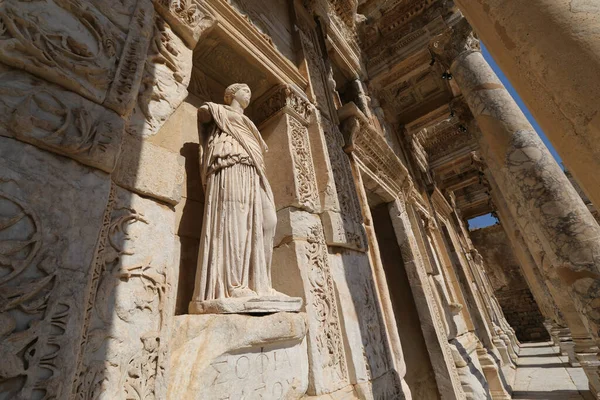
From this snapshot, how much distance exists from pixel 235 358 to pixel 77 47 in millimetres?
1706

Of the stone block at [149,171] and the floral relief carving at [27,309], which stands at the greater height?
the stone block at [149,171]

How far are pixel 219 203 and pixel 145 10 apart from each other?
1.28 m

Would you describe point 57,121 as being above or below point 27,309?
above

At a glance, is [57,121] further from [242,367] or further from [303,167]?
[303,167]

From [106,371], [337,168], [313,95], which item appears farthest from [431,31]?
[106,371]

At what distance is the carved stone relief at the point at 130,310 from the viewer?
104 cm

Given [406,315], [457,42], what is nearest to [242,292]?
[406,315]

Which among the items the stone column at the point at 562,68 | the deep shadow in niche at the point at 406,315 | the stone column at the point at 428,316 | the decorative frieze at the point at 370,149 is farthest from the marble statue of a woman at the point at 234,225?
the deep shadow in niche at the point at 406,315

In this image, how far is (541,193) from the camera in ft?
10.3

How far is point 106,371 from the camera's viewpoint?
3.41 feet

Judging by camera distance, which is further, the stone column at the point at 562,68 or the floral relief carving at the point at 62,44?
the stone column at the point at 562,68

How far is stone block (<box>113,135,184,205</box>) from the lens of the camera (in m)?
1.40

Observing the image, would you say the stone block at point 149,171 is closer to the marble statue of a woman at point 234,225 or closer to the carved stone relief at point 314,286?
the marble statue of a woman at point 234,225

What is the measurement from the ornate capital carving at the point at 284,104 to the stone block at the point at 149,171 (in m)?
1.81
